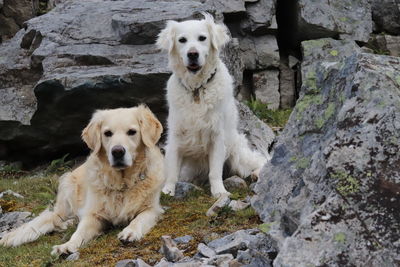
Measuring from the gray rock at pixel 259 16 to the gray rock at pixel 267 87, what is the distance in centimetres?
110

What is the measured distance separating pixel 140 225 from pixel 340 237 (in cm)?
375

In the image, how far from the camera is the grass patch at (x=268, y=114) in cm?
1385

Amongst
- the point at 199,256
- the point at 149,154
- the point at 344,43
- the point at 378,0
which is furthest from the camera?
the point at 378,0

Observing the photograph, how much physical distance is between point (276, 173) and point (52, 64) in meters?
8.37

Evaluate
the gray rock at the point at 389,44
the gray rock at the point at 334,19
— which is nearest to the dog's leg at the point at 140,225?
the gray rock at the point at 334,19

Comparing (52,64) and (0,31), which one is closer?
(52,64)

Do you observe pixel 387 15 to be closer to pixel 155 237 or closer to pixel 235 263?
pixel 155 237

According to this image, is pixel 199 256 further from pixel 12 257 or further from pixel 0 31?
pixel 0 31

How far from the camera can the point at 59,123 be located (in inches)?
474

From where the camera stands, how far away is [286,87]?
1535 centimetres

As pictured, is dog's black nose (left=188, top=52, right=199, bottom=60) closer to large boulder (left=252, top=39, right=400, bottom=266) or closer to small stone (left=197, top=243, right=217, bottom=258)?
small stone (left=197, top=243, right=217, bottom=258)

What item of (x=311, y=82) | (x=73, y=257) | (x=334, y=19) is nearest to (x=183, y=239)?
(x=73, y=257)

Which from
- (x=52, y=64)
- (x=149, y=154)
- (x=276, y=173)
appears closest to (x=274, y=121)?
(x=52, y=64)

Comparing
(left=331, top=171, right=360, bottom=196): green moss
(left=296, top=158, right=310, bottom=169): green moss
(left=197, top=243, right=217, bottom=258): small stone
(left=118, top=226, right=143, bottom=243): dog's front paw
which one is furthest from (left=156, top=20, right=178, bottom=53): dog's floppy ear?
(left=331, top=171, right=360, bottom=196): green moss
